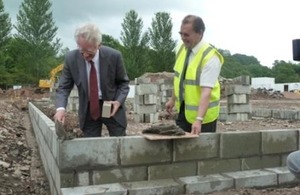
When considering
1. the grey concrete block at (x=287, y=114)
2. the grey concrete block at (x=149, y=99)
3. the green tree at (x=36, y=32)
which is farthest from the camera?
the green tree at (x=36, y=32)

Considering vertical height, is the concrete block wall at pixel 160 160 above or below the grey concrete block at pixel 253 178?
above

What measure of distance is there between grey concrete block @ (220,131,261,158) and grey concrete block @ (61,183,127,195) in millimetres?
1020

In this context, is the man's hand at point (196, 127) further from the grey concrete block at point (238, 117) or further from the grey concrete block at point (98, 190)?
the grey concrete block at point (238, 117)

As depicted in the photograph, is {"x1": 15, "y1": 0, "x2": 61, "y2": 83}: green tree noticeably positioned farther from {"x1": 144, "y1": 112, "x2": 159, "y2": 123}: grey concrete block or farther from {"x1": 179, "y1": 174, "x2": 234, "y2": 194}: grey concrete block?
{"x1": 179, "y1": 174, "x2": 234, "y2": 194}: grey concrete block

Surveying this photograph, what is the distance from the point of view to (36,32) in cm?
4038

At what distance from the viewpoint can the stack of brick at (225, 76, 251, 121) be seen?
33.0 feet

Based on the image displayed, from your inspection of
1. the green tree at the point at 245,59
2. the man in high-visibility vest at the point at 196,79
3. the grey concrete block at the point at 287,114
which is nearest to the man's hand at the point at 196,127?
the man in high-visibility vest at the point at 196,79

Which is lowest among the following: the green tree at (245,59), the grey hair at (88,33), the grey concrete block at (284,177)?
the grey concrete block at (284,177)

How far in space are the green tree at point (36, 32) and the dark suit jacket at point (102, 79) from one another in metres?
38.5

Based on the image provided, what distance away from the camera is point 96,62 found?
3.37 m

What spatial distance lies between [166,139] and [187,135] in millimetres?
177

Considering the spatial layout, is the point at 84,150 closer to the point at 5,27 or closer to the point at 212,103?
the point at 212,103

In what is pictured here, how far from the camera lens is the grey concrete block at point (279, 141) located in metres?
3.80

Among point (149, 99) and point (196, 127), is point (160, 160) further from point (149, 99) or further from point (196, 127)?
point (149, 99)
